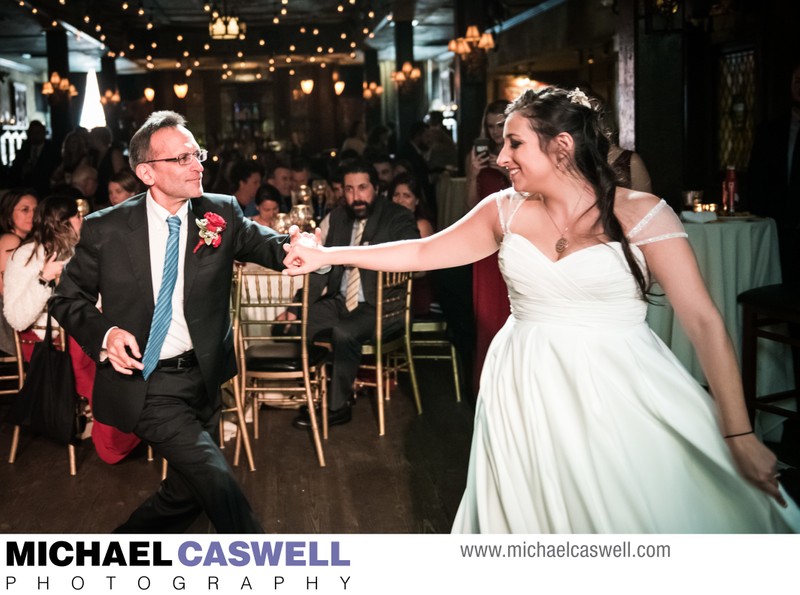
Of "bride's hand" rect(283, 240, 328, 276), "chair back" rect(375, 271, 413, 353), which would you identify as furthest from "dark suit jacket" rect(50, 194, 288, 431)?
"chair back" rect(375, 271, 413, 353)

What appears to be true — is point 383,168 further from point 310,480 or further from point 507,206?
point 507,206

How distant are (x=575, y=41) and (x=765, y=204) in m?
7.82

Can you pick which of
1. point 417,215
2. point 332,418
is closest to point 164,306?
point 332,418

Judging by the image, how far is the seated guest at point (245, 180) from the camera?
648 cm

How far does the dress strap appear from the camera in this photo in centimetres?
227

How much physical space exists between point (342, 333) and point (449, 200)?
12.2 feet

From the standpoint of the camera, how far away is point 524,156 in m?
2.15


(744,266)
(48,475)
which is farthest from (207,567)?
(744,266)

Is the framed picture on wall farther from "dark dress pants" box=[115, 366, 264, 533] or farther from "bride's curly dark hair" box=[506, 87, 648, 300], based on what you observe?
"bride's curly dark hair" box=[506, 87, 648, 300]

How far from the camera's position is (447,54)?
71.8ft

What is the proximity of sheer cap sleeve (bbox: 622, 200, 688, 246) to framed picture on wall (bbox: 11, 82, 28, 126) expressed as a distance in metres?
24.5

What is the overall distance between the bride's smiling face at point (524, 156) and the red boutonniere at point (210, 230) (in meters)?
0.88

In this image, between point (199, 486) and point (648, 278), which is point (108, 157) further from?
point (648, 278)

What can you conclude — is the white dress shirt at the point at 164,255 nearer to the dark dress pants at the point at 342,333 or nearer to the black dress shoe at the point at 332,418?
the dark dress pants at the point at 342,333
